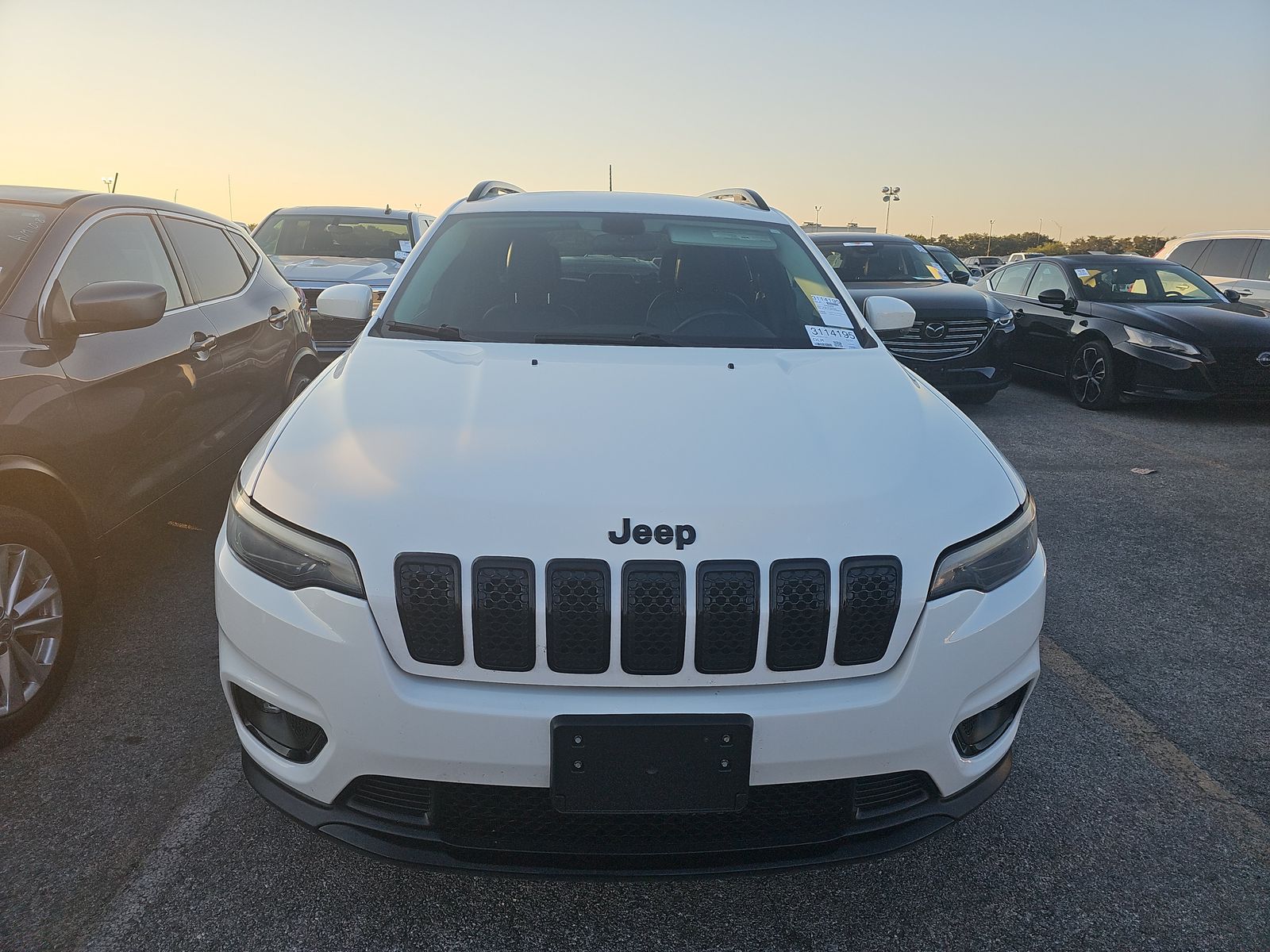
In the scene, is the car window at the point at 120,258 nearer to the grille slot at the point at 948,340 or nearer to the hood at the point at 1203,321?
the grille slot at the point at 948,340

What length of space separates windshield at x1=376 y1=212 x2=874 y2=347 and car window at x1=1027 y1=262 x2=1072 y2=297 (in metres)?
7.14

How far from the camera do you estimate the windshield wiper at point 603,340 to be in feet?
9.57

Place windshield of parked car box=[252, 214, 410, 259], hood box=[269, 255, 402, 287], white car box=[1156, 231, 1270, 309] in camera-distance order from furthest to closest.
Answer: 1. white car box=[1156, 231, 1270, 309]
2. windshield of parked car box=[252, 214, 410, 259]
3. hood box=[269, 255, 402, 287]

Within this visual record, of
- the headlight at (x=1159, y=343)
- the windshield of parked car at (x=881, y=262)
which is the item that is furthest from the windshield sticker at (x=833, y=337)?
the windshield of parked car at (x=881, y=262)

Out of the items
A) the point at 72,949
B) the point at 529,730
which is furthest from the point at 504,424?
the point at 72,949

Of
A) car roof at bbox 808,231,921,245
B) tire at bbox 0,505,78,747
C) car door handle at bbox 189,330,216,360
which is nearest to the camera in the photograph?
tire at bbox 0,505,78,747

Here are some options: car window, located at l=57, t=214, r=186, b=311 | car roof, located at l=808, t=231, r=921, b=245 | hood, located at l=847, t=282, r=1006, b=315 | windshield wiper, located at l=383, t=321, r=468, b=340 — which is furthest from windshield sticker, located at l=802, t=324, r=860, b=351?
car roof, located at l=808, t=231, r=921, b=245

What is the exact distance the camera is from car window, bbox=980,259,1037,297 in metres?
10.4

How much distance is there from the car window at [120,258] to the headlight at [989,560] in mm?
2978

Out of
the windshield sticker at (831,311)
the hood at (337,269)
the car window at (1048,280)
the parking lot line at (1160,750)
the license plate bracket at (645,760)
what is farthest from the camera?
the car window at (1048,280)

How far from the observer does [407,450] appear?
2.11 metres

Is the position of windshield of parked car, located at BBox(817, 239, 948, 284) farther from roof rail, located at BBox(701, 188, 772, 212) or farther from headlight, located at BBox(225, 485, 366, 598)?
headlight, located at BBox(225, 485, 366, 598)

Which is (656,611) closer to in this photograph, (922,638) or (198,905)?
(922,638)

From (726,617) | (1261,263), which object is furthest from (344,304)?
(1261,263)
